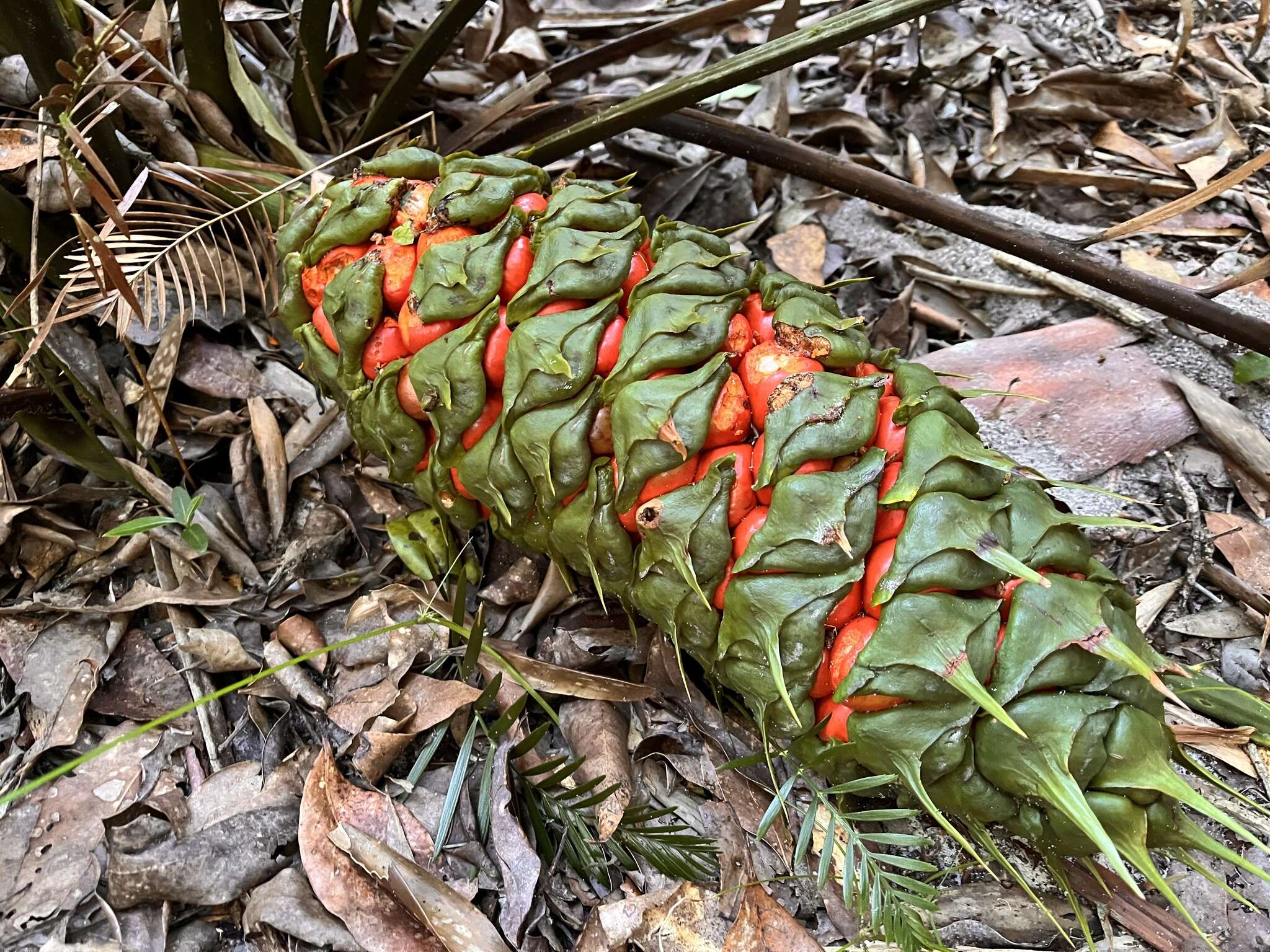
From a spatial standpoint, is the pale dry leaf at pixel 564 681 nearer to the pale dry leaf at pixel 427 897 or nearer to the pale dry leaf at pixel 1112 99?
the pale dry leaf at pixel 427 897

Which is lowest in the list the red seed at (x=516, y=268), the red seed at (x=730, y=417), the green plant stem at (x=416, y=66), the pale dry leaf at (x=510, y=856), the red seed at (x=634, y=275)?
the pale dry leaf at (x=510, y=856)

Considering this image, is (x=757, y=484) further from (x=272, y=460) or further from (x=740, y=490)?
(x=272, y=460)

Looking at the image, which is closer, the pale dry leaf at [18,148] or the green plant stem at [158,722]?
the green plant stem at [158,722]

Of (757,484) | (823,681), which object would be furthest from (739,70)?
(823,681)

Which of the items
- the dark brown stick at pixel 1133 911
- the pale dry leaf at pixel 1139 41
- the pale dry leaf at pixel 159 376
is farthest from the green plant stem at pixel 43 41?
the pale dry leaf at pixel 1139 41

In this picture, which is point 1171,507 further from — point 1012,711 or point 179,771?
point 179,771

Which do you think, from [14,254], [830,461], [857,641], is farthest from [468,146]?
[857,641]

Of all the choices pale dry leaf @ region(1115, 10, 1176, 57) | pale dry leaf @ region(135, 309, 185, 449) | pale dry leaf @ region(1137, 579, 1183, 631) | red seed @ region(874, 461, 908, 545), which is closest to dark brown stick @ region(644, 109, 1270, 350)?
pale dry leaf @ region(1137, 579, 1183, 631)
